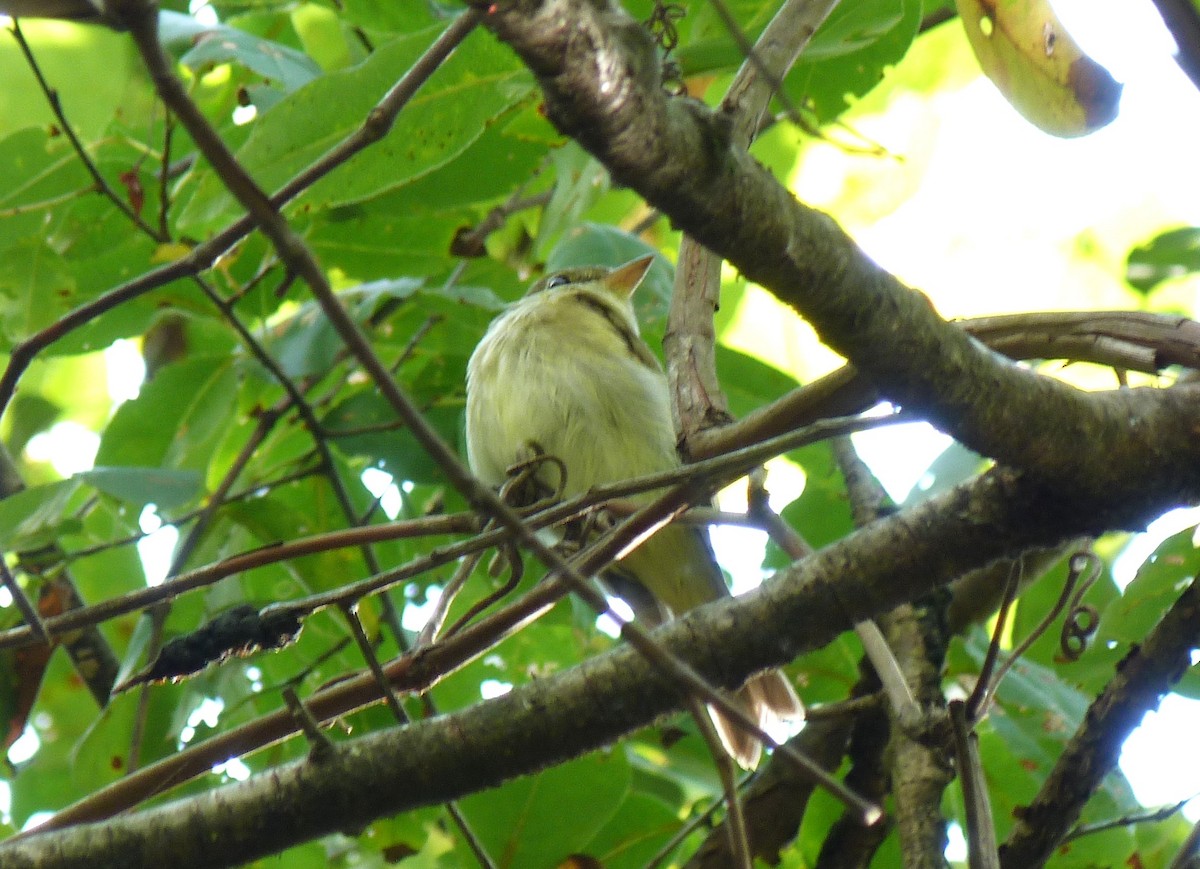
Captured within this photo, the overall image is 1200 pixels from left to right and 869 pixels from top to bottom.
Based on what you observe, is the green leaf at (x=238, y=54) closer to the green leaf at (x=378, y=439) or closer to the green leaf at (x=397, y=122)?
the green leaf at (x=397, y=122)

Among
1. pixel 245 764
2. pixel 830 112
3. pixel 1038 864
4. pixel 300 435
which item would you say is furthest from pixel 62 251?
pixel 1038 864

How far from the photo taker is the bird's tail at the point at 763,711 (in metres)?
3.30

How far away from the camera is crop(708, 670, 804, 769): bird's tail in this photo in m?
3.30

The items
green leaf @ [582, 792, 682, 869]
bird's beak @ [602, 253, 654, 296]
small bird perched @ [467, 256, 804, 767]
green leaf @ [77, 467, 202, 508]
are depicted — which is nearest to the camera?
green leaf @ [77, 467, 202, 508]

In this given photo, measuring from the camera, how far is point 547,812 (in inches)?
113

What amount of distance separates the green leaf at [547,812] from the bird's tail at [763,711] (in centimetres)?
47

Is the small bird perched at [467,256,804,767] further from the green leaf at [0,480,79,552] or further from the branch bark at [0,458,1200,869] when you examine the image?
the branch bark at [0,458,1200,869]

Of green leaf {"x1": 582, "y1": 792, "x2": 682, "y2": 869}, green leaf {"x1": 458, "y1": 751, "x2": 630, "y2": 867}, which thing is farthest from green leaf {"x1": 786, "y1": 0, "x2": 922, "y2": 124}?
green leaf {"x1": 582, "y1": 792, "x2": 682, "y2": 869}

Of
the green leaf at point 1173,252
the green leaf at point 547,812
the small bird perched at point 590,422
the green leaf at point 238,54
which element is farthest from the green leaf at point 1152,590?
the green leaf at point 238,54

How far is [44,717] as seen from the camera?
15.6ft

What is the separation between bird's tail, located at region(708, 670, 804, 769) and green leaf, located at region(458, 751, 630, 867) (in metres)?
0.47

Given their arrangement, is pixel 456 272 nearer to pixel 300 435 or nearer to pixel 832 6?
pixel 300 435

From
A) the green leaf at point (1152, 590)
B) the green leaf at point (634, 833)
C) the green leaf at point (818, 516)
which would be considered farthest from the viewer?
the green leaf at point (818, 516)

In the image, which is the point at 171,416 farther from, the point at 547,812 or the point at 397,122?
the point at 547,812
